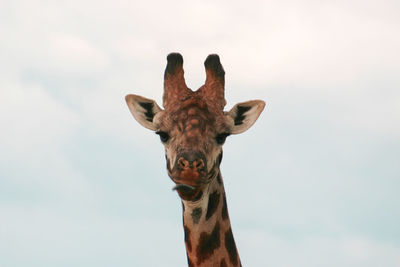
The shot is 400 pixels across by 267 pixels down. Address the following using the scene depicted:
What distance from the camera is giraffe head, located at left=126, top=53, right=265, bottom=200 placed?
11195 mm

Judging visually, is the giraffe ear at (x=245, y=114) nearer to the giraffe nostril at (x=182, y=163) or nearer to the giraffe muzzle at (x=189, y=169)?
the giraffe muzzle at (x=189, y=169)

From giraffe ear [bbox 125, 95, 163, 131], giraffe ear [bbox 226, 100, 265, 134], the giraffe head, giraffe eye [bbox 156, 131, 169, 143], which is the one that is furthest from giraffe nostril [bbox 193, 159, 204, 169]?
giraffe ear [bbox 125, 95, 163, 131]

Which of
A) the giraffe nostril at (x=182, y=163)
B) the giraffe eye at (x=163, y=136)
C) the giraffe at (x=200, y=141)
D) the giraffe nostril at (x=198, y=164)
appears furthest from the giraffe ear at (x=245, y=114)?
the giraffe nostril at (x=182, y=163)

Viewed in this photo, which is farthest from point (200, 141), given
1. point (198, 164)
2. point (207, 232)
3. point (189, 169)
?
point (207, 232)

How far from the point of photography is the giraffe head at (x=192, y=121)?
36.7 ft

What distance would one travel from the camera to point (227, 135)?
12242 mm

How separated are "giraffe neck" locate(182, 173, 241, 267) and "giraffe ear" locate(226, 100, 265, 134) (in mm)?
1019

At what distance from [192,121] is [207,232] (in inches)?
71.8

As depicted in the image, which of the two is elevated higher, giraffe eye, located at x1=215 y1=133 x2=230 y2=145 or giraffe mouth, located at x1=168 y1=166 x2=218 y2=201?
giraffe eye, located at x1=215 y1=133 x2=230 y2=145

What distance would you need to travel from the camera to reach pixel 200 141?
37.7 feet

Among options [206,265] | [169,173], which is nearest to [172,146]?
[169,173]

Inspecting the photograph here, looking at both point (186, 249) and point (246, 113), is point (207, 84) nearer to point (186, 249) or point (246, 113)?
point (246, 113)

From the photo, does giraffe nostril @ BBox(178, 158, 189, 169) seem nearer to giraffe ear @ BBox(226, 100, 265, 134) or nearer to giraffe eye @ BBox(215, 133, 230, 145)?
giraffe eye @ BBox(215, 133, 230, 145)

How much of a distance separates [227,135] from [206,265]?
6.91 ft
